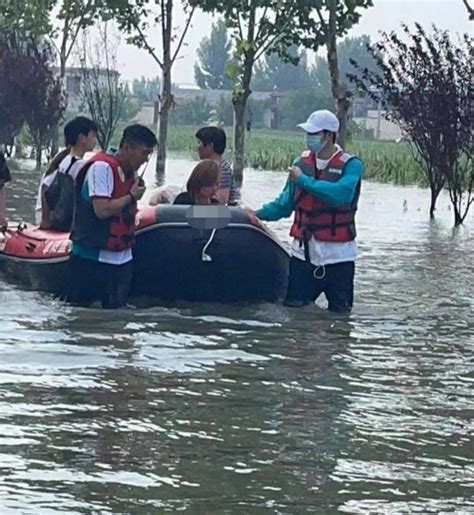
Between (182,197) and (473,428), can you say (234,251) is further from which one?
(473,428)

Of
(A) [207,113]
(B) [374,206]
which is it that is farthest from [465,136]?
(A) [207,113]

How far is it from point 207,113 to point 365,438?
431 ft

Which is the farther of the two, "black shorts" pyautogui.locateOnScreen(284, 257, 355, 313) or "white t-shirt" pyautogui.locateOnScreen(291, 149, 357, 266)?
"black shorts" pyautogui.locateOnScreen(284, 257, 355, 313)

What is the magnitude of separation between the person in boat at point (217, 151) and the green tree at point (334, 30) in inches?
671

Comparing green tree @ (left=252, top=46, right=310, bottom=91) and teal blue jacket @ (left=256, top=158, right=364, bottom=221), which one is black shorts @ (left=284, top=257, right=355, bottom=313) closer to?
teal blue jacket @ (left=256, top=158, right=364, bottom=221)

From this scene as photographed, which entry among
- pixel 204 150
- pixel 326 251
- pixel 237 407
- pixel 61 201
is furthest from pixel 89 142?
pixel 237 407

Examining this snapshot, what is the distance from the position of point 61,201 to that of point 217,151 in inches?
58.8

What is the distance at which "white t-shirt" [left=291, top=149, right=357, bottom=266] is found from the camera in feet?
38.6

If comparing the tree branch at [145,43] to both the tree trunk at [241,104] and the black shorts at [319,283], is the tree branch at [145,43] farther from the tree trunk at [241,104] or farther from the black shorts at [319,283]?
the black shorts at [319,283]

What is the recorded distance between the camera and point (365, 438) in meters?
7.96

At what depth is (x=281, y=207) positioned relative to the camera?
477 inches

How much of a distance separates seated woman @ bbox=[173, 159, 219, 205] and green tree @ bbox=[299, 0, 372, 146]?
1734cm

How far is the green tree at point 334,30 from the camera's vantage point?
30.2 metres

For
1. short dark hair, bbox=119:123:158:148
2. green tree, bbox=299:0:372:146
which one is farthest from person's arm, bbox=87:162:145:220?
green tree, bbox=299:0:372:146
